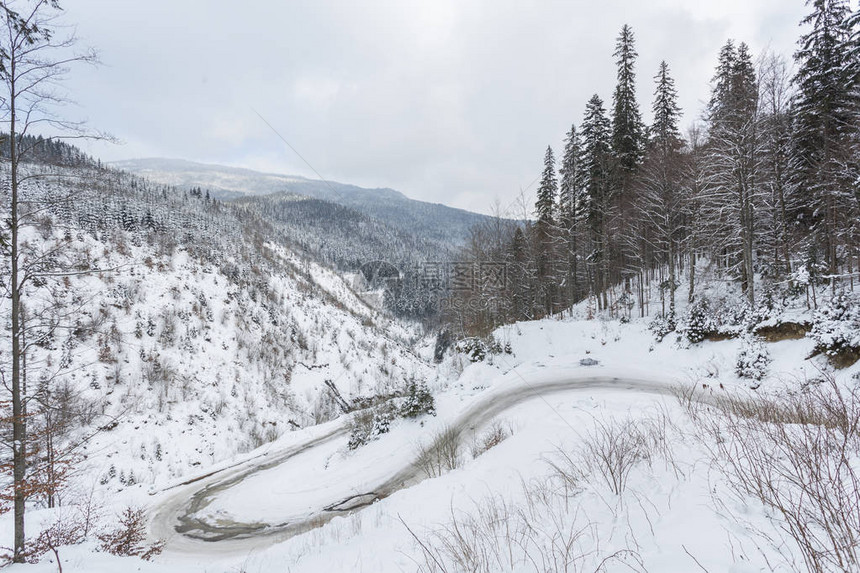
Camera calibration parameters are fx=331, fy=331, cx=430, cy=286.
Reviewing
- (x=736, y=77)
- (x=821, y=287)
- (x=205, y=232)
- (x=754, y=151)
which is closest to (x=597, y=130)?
(x=736, y=77)

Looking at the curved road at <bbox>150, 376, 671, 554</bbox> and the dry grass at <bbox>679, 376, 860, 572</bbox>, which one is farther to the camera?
the curved road at <bbox>150, 376, 671, 554</bbox>

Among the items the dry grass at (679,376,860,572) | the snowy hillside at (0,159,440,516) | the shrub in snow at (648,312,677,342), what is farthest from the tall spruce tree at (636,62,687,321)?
the snowy hillside at (0,159,440,516)

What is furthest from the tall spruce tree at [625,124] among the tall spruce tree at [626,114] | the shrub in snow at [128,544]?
the shrub in snow at [128,544]

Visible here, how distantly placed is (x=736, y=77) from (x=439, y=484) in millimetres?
20871

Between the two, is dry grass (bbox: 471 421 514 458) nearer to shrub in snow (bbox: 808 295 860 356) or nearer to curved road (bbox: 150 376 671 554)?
curved road (bbox: 150 376 671 554)

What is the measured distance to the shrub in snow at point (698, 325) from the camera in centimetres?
1495

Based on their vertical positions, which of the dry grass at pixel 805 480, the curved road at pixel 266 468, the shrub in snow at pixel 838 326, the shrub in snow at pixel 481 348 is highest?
the shrub in snow at pixel 838 326

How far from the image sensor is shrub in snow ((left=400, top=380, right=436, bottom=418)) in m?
14.4

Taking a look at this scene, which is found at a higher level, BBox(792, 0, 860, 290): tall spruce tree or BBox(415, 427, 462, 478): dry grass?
BBox(792, 0, 860, 290): tall spruce tree

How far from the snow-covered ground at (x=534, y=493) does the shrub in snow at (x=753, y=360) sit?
0.30m

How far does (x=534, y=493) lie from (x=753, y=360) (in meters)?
12.1

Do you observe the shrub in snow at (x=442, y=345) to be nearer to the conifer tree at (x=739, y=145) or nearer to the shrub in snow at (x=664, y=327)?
the shrub in snow at (x=664, y=327)

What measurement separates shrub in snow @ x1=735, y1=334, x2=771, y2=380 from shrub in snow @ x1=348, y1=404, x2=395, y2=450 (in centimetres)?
1363

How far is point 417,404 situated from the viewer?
14484 millimetres
